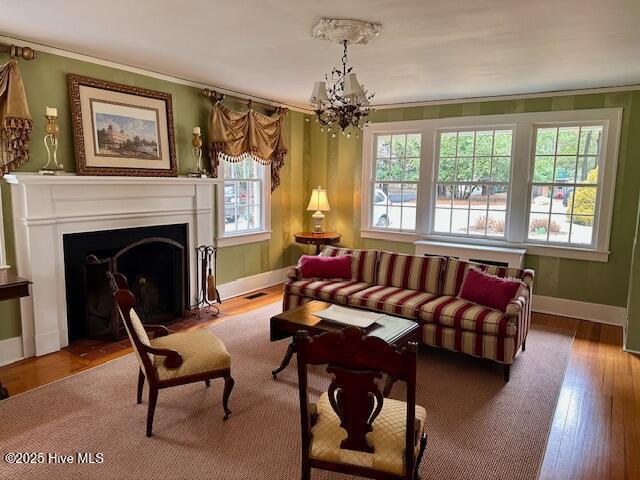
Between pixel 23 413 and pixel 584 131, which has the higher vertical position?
pixel 584 131

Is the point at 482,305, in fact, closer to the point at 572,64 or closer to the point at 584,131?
the point at 572,64

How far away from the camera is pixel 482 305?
3.67m

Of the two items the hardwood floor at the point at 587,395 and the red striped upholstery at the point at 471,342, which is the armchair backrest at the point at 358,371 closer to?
the hardwood floor at the point at 587,395

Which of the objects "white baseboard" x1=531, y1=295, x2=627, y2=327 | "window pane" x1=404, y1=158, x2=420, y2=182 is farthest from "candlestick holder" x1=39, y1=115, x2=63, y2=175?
"white baseboard" x1=531, y1=295, x2=627, y2=327

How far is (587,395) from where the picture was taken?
3131 millimetres

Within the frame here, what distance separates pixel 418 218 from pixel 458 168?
0.82m

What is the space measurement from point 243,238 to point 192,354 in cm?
302

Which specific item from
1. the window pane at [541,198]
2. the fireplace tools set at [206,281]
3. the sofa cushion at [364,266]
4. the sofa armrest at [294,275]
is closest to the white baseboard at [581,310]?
the window pane at [541,198]

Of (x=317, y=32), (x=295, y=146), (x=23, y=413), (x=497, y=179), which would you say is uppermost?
(x=317, y=32)

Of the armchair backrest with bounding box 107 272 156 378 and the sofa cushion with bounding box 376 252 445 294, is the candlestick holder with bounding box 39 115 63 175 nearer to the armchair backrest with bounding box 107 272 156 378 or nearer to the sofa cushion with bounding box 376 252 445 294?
the armchair backrest with bounding box 107 272 156 378

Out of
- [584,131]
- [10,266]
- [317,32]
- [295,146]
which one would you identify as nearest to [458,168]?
[584,131]

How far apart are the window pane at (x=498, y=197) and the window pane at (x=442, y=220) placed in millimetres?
546

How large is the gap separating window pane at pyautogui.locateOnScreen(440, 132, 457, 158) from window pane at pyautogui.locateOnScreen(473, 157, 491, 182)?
1.05 feet

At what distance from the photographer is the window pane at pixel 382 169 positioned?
603cm
